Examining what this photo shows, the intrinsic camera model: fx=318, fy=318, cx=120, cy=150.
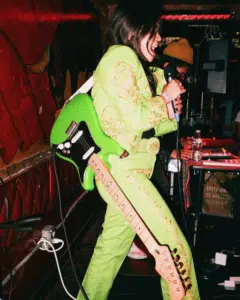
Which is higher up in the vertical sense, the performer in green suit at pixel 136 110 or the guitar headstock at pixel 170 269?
the performer in green suit at pixel 136 110

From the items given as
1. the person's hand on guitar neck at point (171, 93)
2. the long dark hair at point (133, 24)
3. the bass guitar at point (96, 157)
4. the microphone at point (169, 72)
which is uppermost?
the long dark hair at point (133, 24)

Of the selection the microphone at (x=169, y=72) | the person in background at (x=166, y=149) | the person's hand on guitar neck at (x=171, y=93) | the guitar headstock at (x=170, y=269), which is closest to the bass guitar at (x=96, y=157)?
the guitar headstock at (x=170, y=269)

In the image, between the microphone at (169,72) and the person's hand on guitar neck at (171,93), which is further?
the microphone at (169,72)

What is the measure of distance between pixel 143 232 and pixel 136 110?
60 cm

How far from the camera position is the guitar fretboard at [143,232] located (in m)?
1.53

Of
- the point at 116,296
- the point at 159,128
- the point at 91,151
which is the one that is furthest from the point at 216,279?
the point at 91,151

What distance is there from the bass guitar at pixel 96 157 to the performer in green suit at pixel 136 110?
0.04 meters

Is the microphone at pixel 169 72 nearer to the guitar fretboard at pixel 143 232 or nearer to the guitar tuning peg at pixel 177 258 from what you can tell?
the guitar fretboard at pixel 143 232

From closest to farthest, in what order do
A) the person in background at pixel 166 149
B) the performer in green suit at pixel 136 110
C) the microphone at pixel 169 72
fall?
the performer in green suit at pixel 136 110 < the microphone at pixel 169 72 < the person in background at pixel 166 149

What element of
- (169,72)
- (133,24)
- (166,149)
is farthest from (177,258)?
(166,149)

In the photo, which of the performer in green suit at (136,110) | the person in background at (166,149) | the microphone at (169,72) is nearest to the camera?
the performer in green suit at (136,110)

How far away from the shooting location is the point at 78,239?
11.2ft

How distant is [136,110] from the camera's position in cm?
148

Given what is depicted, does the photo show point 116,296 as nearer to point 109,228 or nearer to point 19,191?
point 109,228
